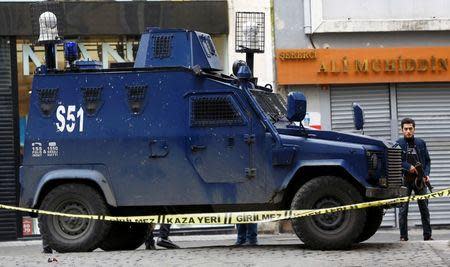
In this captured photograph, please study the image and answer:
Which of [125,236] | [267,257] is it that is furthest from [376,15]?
[267,257]

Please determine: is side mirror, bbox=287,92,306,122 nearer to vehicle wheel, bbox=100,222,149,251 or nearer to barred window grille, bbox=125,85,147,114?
barred window grille, bbox=125,85,147,114

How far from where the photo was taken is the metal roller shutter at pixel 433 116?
20391 mm

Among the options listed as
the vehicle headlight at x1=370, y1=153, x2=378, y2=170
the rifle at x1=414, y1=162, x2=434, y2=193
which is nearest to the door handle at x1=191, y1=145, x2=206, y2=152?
the vehicle headlight at x1=370, y1=153, x2=378, y2=170

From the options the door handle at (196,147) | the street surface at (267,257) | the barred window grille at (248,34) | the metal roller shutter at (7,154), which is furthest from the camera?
the metal roller shutter at (7,154)

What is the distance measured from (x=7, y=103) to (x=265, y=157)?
9.25 m

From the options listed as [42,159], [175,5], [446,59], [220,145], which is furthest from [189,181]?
[446,59]

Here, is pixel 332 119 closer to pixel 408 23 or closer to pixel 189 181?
pixel 408 23

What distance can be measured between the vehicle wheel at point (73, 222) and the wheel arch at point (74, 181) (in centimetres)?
6

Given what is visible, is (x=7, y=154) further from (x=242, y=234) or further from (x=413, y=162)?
(x=413, y=162)

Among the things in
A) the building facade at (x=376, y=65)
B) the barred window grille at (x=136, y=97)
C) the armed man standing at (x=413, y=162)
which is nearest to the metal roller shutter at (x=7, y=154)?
the building facade at (x=376, y=65)

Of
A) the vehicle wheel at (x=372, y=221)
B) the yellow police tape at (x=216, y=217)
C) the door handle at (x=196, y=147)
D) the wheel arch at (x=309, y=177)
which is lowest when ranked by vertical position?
the vehicle wheel at (x=372, y=221)

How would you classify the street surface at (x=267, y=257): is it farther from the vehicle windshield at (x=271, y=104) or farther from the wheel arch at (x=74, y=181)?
the vehicle windshield at (x=271, y=104)

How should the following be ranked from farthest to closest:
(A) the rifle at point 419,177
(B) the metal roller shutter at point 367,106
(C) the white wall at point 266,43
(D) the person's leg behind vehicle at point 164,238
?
(B) the metal roller shutter at point 367,106, (C) the white wall at point 266,43, (A) the rifle at point 419,177, (D) the person's leg behind vehicle at point 164,238

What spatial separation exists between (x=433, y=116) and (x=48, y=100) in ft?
32.9
